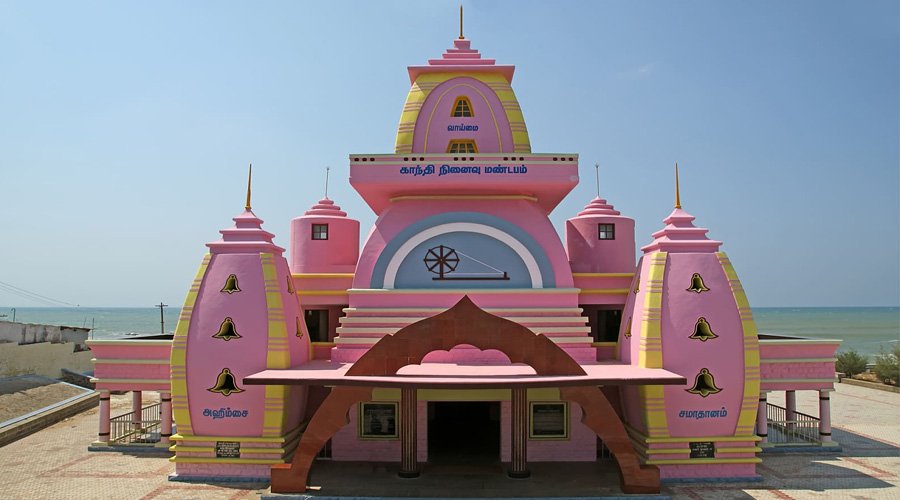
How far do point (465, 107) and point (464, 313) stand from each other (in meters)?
8.87

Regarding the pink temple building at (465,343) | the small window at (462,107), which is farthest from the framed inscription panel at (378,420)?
the small window at (462,107)

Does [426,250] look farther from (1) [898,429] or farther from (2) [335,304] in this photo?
(1) [898,429]

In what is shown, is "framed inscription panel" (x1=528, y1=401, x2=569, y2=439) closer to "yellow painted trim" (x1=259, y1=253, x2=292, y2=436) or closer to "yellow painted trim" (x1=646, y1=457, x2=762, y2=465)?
"yellow painted trim" (x1=646, y1=457, x2=762, y2=465)

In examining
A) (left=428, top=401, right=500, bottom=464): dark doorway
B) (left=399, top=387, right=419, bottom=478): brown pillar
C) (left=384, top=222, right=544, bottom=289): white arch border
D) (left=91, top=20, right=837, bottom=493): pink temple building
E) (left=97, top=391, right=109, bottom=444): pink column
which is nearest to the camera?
(left=91, top=20, right=837, bottom=493): pink temple building

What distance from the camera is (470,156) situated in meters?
18.3

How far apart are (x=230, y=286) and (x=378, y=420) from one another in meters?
5.46

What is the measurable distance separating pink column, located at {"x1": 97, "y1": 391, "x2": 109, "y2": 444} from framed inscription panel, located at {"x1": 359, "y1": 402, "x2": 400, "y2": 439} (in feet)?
26.5

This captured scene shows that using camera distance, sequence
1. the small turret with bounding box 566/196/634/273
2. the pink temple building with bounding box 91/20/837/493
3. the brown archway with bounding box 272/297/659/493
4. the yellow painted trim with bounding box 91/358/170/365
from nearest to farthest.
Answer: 1. the brown archway with bounding box 272/297/659/493
2. the pink temple building with bounding box 91/20/837/493
3. the yellow painted trim with bounding box 91/358/170/365
4. the small turret with bounding box 566/196/634/273

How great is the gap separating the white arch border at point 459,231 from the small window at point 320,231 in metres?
4.80

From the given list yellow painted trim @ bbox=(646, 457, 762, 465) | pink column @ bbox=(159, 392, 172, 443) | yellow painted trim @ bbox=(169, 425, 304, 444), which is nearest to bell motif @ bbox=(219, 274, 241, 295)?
yellow painted trim @ bbox=(169, 425, 304, 444)

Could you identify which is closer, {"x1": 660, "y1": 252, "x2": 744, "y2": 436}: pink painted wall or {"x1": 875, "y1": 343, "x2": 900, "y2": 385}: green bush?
{"x1": 660, "y1": 252, "x2": 744, "y2": 436}: pink painted wall

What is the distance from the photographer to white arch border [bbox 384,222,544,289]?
18.2 meters

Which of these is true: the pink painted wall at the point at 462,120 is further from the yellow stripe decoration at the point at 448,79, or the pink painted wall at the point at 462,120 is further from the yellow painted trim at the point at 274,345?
the yellow painted trim at the point at 274,345

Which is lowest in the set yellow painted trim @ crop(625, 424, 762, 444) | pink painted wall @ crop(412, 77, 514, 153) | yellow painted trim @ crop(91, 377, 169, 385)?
yellow painted trim @ crop(625, 424, 762, 444)
